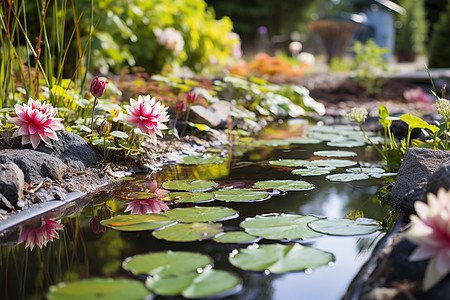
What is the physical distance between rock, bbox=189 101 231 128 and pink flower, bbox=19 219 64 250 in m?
1.59

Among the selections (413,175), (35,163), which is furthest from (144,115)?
(413,175)

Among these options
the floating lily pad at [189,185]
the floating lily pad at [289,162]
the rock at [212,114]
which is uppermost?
the rock at [212,114]

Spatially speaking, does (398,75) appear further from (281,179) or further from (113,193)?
(113,193)

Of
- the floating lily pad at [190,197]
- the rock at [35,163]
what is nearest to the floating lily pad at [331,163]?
the floating lily pad at [190,197]

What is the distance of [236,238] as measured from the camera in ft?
4.62

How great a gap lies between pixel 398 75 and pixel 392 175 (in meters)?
4.94

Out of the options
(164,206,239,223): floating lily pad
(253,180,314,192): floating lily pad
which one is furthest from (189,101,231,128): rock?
(164,206,239,223): floating lily pad

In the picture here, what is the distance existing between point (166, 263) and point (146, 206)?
548mm

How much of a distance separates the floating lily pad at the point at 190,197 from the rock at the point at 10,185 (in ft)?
1.74

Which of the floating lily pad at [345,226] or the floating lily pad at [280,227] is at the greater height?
the floating lily pad at [280,227]

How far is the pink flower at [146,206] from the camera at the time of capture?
5.56ft

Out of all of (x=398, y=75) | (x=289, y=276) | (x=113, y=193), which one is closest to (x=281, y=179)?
(x=113, y=193)

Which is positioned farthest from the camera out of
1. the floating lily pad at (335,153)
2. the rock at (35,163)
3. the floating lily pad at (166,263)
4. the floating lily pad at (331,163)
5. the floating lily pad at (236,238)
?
the floating lily pad at (335,153)

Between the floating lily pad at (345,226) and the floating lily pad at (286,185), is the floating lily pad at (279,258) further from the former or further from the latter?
the floating lily pad at (286,185)
